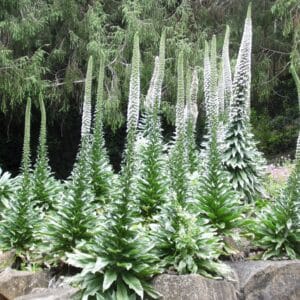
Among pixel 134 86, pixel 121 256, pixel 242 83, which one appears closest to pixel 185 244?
pixel 121 256

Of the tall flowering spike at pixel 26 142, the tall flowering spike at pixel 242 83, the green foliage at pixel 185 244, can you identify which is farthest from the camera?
the tall flowering spike at pixel 242 83

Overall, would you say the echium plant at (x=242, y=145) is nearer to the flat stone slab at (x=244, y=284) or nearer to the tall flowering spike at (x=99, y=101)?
the flat stone slab at (x=244, y=284)

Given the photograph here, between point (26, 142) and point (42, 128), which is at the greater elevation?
point (42, 128)

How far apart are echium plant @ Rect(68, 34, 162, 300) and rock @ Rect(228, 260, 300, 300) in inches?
38.6

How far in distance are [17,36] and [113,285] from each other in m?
9.74

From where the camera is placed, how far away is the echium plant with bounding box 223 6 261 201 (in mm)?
7590

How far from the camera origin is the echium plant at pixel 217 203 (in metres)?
6.10

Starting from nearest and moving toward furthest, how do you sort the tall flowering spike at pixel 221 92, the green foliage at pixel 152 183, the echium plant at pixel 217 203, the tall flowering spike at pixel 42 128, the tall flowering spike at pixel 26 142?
the tall flowering spike at pixel 26 142
the tall flowering spike at pixel 42 128
the echium plant at pixel 217 203
the green foliage at pixel 152 183
the tall flowering spike at pixel 221 92

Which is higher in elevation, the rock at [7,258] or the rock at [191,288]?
the rock at [191,288]

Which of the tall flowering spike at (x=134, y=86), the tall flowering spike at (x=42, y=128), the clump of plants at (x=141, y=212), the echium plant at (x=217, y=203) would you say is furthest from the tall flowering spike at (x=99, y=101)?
the echium plant at (x=217, y=203)

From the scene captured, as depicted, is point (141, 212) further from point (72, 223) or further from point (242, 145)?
point (242, 145)

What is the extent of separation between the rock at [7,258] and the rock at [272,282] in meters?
2.71

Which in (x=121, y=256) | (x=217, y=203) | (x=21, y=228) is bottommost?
(x=21, y=228)

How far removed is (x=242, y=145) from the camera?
767cm
